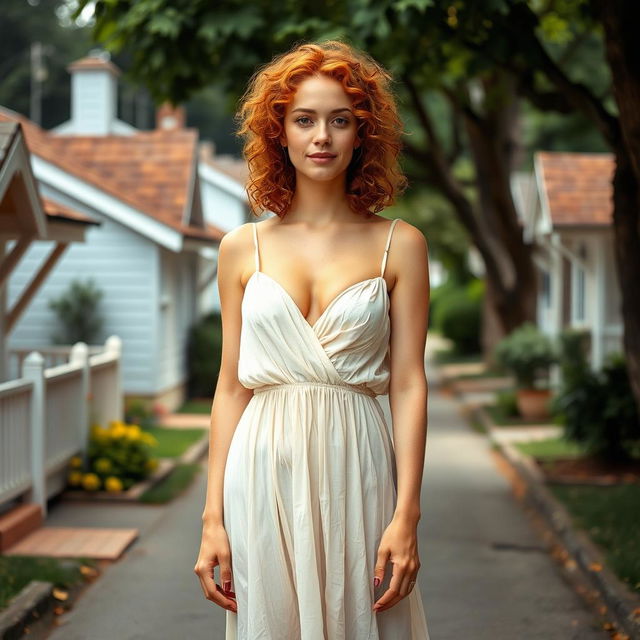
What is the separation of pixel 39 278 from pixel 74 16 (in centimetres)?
373

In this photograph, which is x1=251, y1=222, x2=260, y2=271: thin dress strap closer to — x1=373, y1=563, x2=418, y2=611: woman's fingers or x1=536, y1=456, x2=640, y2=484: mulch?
x1=373, y1=563, x2=418, y2=611: woman's fingers

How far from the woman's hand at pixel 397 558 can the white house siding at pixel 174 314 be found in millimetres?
13503

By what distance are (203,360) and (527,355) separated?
5986 mm

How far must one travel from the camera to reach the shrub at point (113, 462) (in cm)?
988

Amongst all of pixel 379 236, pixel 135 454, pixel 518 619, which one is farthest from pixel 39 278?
pixel 379 236

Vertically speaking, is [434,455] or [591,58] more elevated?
[591,58]

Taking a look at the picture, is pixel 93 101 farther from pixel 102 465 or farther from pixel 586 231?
pixel 102 465

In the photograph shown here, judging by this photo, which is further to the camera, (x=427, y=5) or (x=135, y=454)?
(x=135, y=454)

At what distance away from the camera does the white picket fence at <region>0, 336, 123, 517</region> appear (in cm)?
794

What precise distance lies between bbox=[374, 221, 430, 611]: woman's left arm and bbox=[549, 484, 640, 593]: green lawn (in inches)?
151

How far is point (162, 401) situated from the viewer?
1636cm

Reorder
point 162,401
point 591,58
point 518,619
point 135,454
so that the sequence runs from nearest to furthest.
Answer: point 518,619 < point 135,454 < point 162,401 < point 591,58

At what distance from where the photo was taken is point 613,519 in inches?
321

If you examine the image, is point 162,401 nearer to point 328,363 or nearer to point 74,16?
point 74,16
